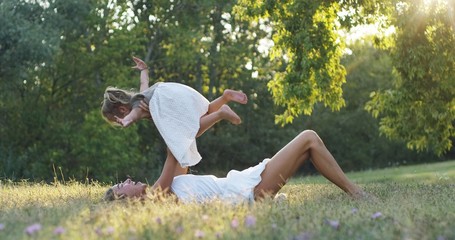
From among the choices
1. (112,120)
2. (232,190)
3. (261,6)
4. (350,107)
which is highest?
(261,6)

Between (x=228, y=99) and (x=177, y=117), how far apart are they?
694 mm

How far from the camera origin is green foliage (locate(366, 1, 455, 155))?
1819 cm

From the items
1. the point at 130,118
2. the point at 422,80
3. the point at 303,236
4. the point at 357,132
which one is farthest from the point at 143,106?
the point at 357,132

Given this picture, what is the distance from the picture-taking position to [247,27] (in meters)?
39.9

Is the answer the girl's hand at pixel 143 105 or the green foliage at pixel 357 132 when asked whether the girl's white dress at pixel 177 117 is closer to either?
the girl's hand at pixel 143 105

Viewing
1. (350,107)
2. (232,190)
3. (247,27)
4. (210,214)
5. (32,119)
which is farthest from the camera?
(350,107)

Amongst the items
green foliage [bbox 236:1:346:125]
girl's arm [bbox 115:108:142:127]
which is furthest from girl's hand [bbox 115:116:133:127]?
green foliage [bbox 236:1:346:125]

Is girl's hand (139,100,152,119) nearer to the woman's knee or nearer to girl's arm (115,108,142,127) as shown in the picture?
girl's arm (115,108,142,127)

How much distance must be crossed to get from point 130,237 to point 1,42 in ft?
77.5

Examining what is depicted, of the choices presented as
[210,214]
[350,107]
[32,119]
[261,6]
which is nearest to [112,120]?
[210,214]

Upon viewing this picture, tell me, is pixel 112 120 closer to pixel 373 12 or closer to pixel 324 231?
pixel 324 231

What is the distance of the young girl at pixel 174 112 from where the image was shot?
8284mm

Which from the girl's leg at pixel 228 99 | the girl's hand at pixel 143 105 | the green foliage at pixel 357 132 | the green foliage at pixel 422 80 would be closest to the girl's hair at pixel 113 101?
the girl's hand at pixel 143 105

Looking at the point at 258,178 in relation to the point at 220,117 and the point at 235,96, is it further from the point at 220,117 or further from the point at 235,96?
the point at 235,96
